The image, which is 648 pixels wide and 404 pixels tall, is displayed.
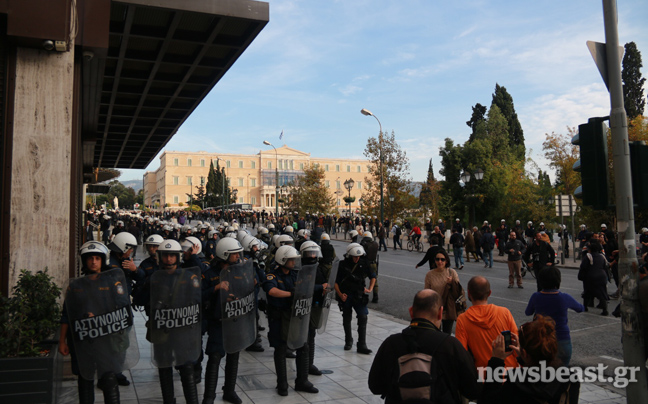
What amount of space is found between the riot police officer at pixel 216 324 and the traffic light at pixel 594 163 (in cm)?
346

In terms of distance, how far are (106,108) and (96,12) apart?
7.95m

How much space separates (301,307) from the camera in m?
5.78

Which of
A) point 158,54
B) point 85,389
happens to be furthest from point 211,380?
point 158,54

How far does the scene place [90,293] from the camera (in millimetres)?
4379

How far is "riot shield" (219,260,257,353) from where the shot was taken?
520 centimetres

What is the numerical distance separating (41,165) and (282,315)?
129 inches

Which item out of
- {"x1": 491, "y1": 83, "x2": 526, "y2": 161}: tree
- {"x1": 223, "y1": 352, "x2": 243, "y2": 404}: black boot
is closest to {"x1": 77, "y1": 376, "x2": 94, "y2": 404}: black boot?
{"x1": 223, "y1": 352, "x2": 243, "y2": 404}: black boot

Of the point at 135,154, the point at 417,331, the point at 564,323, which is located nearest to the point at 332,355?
the point at 564,323

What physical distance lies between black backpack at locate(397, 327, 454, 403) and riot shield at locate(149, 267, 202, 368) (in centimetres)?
268

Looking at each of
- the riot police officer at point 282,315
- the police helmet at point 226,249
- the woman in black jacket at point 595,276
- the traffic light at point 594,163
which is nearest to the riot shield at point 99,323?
the police helmet at point 226,249

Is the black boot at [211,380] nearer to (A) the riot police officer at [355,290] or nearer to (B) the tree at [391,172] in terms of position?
(A) the riot police officer at [355,290]

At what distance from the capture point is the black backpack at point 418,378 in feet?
8.75

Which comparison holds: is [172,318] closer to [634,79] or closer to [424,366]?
[424,366]

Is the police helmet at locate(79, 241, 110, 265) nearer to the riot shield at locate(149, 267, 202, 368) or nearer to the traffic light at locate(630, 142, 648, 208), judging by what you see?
the riot shield at locate(149, 267, 202, 368)
